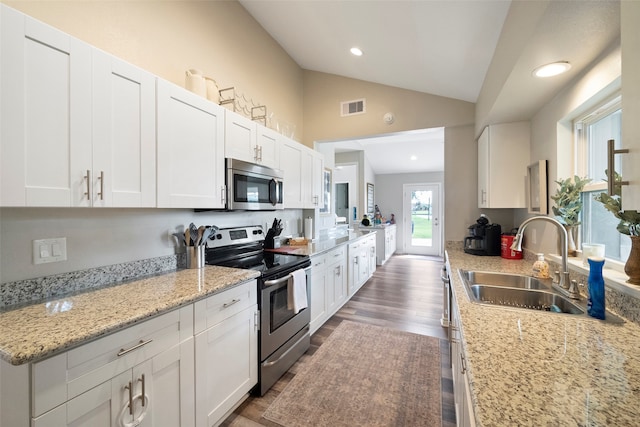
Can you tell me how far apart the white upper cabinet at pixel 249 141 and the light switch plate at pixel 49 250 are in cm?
113

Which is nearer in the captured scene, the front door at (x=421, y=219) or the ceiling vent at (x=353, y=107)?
the ceiling vent at (x=353, y=107)

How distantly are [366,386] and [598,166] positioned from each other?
2178 mm

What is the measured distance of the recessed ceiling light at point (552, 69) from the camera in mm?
1521

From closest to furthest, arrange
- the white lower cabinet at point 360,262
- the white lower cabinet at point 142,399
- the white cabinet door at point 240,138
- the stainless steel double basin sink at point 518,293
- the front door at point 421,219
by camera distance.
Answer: the white lower cabinet at point 142,399, the stainless steel double basin sink at point 518,293, the white cabinet door at point 240,138, the white lower cabinet at point 360,262, the front door at point 421,219

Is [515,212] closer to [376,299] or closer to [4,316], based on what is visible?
[376,299]

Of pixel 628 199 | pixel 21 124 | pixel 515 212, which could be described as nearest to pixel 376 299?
pixel 515 212

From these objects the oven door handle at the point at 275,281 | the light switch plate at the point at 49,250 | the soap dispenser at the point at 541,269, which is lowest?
the oven door handle at the point at 275,281

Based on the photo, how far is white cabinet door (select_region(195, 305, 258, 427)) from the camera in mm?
1485

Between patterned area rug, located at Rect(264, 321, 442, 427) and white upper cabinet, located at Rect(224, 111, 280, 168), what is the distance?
6.10ft

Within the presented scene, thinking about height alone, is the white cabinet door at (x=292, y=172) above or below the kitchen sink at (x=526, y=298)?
A: above

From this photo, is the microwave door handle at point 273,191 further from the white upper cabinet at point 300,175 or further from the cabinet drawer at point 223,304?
the cabinet drawer at point 223,304

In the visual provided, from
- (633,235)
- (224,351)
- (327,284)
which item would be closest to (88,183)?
(224,351)

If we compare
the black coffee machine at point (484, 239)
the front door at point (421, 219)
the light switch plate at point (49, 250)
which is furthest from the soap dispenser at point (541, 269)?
the front door at point (421, 219)

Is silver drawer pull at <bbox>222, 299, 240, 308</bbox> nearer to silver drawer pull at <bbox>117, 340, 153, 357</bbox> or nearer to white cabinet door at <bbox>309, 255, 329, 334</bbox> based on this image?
silver drawer pull at <bbox>117, 340, 153, 357</bbox>
